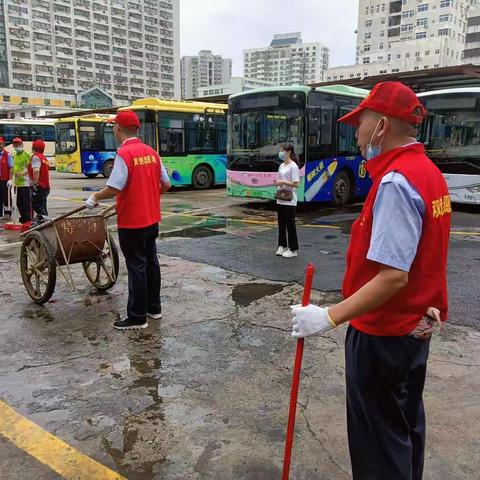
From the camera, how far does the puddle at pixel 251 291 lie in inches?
212

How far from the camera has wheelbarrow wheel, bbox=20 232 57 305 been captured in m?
4.93

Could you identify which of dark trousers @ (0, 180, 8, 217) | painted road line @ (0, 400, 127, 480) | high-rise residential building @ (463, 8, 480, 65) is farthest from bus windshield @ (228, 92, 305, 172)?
high-rise residential building @ (463, 8, 480, 65)

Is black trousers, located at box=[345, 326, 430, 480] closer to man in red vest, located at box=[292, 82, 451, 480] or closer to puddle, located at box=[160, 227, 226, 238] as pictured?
man in red vest, located at box=[292, 82, 451, 480]

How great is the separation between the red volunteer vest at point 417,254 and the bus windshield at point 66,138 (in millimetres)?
23203

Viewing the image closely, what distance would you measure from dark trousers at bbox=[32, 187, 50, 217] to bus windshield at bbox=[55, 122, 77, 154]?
14.0m

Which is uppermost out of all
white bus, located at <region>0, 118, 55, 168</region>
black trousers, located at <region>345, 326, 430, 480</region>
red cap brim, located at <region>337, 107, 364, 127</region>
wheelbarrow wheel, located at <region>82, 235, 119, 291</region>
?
white bus, located at <region>0, 118, 55, 168</region>

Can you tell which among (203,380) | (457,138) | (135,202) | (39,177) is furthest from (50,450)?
(457,138)

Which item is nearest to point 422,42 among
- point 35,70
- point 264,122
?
point 35,70

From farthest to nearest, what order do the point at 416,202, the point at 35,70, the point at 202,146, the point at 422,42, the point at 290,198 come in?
the point at 35,70 → the point at 422,42 → the point at 202,146 → the point at 290,198 → the point at 416,202

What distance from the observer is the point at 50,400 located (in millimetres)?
3279

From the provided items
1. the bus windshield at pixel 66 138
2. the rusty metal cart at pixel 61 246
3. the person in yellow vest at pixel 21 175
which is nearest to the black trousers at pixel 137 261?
the rusty metal cart at pixel 61 246

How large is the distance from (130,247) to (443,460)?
3.08 meters

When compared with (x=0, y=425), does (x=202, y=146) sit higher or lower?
A: higher

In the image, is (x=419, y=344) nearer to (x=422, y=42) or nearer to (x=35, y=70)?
(x=422, y=42)
